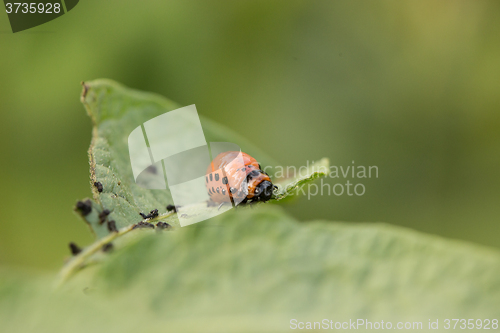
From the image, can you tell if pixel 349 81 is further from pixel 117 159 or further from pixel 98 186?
pixel 98 186

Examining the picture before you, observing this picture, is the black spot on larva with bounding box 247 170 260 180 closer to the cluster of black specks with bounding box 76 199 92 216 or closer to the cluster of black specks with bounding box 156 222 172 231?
the cluster of black specks with bounding box 156 222 172 231

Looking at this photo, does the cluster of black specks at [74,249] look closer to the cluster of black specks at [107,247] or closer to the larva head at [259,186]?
the cluster of black specks at [107,247]

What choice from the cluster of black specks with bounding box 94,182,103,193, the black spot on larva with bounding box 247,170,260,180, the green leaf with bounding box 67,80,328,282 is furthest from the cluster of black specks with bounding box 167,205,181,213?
the black spot on larva with bounding box 247,170,260,180

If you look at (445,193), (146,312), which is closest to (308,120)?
(445,193)

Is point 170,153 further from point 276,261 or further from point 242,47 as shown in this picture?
point 242,47

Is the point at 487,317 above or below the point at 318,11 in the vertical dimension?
below

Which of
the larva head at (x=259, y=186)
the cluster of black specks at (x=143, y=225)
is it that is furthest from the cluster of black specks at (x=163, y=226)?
the larva head at (x=259, y=186)
